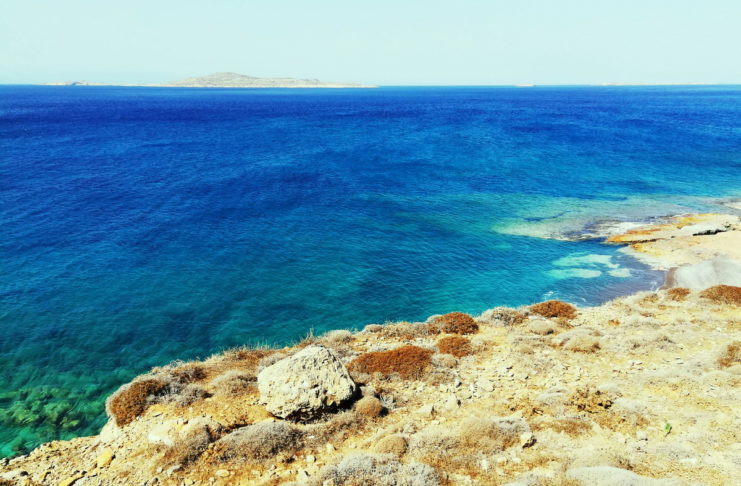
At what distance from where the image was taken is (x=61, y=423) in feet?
60.0

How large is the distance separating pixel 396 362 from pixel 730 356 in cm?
1347

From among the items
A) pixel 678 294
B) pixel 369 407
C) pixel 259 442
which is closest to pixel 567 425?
pixel 369 407

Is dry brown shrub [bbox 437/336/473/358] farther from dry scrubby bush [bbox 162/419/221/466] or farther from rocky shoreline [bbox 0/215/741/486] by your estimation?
dry scrubby bush [bbox 162/419/221/466]

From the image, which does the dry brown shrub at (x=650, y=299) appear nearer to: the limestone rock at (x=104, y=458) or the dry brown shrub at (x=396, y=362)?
the dry brown shrub at (x=396, y=362)

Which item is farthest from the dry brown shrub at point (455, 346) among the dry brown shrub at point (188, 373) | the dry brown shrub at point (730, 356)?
the dry brown shrub at point (188, 373)

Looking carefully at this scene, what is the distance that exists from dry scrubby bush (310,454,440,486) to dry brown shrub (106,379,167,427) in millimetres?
7995

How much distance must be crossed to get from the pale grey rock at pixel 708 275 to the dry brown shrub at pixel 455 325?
59.0ft

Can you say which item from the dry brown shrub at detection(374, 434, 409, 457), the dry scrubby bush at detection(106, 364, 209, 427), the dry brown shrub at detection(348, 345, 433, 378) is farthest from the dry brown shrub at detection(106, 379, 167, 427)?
the dry brown shrub at detection(374, 434, 409, 457)

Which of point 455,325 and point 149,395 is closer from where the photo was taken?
point 149,395

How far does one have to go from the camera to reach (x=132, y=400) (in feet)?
50.0

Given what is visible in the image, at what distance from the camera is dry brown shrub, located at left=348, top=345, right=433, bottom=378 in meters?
17.5

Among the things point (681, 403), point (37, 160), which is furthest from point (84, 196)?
point (681, 403)

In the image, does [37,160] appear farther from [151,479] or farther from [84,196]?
[151,479]

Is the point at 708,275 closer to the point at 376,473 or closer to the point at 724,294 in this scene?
the point at 724,294
